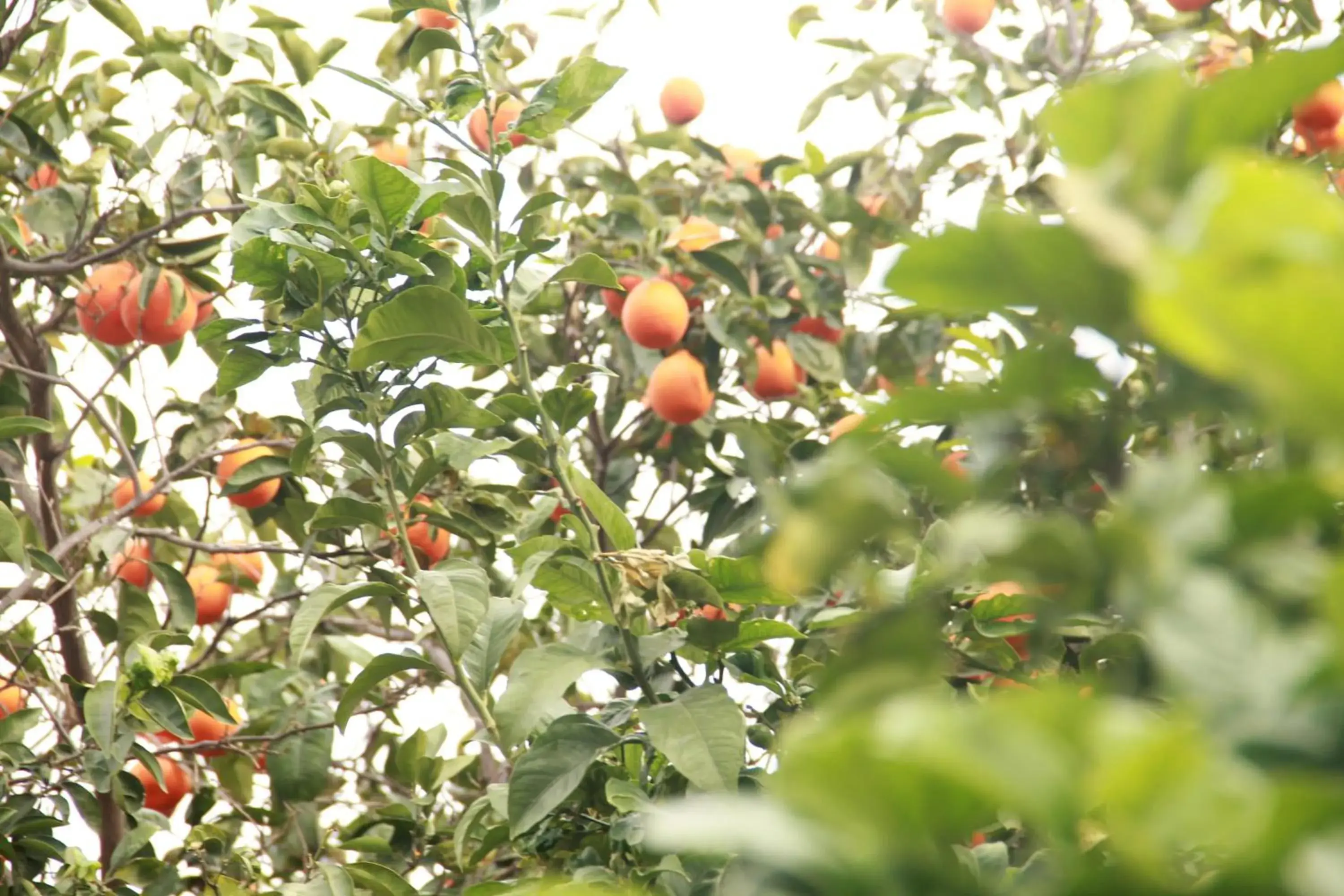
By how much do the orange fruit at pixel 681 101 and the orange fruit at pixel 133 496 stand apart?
1110mm

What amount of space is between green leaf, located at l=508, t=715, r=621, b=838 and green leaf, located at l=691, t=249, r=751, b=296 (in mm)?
1022

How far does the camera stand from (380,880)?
3.89 feet

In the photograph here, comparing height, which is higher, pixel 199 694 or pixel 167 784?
pixel 199 694

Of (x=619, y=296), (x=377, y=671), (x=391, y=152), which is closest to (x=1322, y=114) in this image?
(x=619, y=296)

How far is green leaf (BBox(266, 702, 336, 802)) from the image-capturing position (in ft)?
5.02

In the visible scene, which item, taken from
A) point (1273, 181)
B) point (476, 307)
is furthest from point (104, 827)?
point (1273, 181)

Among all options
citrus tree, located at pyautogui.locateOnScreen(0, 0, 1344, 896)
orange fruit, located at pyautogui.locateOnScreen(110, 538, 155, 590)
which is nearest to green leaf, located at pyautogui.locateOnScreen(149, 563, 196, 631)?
A: citrus tree, located at pyautogui.locateOnScreen(0, 0, 1344, 896)

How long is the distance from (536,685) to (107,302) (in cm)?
108

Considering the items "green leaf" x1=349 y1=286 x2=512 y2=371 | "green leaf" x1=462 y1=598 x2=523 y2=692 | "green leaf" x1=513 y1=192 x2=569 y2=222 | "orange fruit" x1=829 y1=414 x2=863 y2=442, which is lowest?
"green leaf" x1=462 y1=598 x2=523 y2=692

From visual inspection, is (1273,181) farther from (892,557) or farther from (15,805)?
(15,805)

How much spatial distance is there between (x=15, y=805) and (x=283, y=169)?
0.78 metres

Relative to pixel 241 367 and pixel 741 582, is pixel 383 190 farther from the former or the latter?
pixel 741 582

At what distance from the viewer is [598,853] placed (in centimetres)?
108

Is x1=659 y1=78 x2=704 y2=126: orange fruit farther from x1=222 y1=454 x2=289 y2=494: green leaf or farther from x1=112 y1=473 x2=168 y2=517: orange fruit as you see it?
x1=222 y1=454 x2=289 y2=494: green leaf
